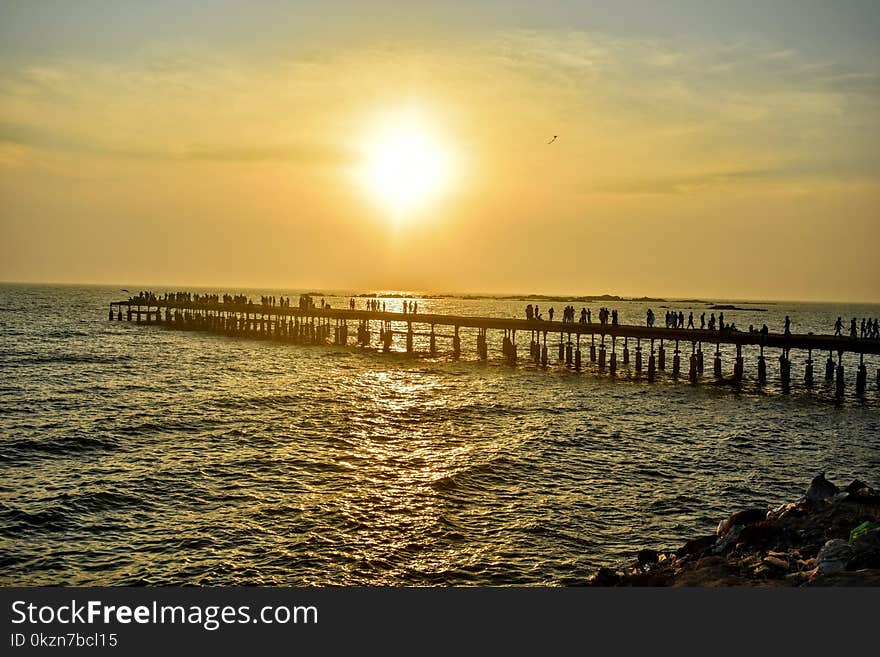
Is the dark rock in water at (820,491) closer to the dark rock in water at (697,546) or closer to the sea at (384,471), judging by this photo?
the dark rock in water at (697,546)

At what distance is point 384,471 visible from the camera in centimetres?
2486

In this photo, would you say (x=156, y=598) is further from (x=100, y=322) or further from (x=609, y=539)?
(x=100, y=322)

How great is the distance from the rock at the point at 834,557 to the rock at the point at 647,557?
4.04 metres

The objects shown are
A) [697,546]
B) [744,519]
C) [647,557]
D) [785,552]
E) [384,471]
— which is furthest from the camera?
[384,471]

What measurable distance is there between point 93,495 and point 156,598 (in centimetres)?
1415

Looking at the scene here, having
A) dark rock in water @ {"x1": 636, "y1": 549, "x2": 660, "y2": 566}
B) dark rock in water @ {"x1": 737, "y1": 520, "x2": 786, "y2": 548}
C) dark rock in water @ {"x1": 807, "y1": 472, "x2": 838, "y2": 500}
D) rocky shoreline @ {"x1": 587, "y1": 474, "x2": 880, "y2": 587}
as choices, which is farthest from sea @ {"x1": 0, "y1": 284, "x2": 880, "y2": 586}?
dark rock in water @ {"x1": 807, "y1": 472, "x2": 838, "y2": 500}

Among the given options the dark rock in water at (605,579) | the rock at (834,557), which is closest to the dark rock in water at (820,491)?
the rock at (834,557)

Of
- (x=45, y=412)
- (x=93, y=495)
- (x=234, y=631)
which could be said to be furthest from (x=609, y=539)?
(x=45, y=412)

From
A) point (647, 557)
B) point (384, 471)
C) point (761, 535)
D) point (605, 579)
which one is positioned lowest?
point (384, 471)

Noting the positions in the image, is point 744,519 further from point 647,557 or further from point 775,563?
point 775,563

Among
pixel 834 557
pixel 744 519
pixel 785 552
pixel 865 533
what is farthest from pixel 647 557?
pixel 865 533

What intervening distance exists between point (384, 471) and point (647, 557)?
11412mm

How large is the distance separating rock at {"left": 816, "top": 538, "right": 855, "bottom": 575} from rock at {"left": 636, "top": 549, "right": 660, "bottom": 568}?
4.04m

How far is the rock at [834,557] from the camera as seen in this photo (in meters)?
11.4
